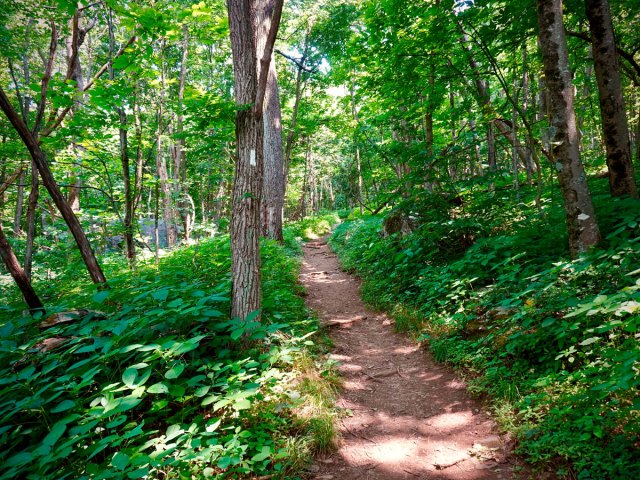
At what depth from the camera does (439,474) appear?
2.45 m

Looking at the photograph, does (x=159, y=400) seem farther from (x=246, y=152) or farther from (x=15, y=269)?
(x=15, y=269)

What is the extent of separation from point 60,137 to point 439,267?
720cm

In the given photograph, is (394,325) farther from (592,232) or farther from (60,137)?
(60,137)

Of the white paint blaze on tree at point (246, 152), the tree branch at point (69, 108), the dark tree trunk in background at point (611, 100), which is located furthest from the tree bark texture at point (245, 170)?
the dark tree trunk in background at point (611, 100)

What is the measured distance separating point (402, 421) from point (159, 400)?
2.37 m

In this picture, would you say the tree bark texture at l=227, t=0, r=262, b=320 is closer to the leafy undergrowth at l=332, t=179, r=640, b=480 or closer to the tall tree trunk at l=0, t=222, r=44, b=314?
the leafy undergrowth at l=332, t=179, r=640, b=480

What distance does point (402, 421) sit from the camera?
3186 millimetres

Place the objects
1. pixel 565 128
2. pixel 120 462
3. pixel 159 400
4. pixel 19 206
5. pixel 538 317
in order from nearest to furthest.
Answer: pixel 120 462, pixel 159 400, pixel 538 317, pixel 565 128, pixel 19 206

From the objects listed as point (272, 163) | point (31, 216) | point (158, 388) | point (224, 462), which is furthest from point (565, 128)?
point (272, 163)

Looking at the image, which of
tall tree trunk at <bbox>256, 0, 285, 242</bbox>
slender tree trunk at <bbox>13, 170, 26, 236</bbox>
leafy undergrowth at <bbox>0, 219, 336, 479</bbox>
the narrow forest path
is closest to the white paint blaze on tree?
leafy undergrowth at <bbox>0, 219, 336, 479</bbox>

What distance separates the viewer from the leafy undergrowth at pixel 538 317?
2.12 metres

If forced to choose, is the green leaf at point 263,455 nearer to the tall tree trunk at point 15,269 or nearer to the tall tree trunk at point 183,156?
the tall tree trunk at point 15,269

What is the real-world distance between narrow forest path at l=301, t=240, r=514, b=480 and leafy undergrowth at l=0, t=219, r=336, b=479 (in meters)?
0.30

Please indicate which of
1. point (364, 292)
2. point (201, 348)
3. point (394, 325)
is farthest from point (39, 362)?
point (364, 292)
